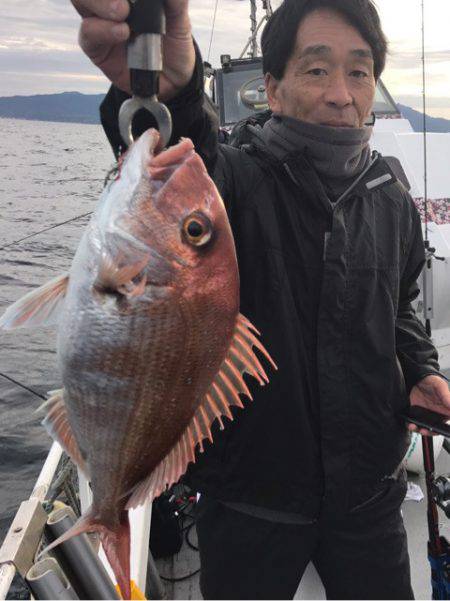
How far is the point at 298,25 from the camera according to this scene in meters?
2.09

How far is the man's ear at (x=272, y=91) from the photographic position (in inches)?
88.0

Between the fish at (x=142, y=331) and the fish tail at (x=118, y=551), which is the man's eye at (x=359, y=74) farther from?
the fish tail at (x=118, y=551)

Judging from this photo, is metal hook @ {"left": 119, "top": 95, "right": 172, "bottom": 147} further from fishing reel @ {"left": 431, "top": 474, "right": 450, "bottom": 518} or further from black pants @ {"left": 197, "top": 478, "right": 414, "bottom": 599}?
fishing reel @ {"left": 431, "top": 474, "right": 450, "bottom": 518}

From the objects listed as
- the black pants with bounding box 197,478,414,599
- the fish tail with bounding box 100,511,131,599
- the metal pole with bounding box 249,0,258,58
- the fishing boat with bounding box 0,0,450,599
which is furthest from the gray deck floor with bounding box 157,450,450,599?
the metal pole with bounding box 249,0,258,58

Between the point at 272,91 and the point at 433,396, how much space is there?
143cm

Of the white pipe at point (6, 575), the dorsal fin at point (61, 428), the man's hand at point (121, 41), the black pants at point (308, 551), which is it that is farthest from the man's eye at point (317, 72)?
the white pipe at point (6, 575)

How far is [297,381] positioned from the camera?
192 cm

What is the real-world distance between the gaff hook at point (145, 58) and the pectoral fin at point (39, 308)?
40cm

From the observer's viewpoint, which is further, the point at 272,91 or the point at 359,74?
the point at 272,91

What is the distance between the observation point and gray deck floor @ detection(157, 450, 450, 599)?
304 cm

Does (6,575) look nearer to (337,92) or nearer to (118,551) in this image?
(118,551)

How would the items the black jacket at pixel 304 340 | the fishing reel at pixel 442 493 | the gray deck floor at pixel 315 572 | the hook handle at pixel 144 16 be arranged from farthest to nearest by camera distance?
the gray deck floor at pixel 315 572, the fishing reel at pixel 442 493, the black jacket at pixel 304 340, the hook handle at pixel 144 16

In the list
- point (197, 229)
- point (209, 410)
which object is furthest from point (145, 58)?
point (209, 410)

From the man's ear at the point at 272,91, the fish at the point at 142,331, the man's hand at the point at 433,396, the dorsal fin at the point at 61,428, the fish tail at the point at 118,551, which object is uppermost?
the man's ear at the point at 272,91
